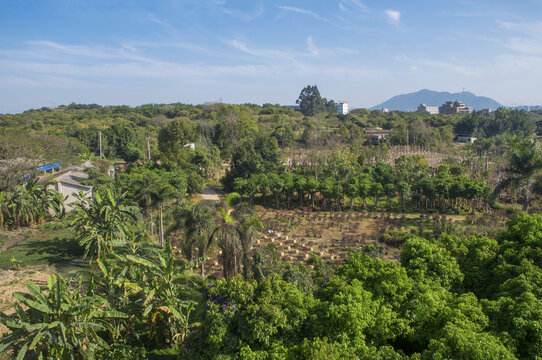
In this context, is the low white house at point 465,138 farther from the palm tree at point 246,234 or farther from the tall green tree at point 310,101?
the palm tree at point 246,234

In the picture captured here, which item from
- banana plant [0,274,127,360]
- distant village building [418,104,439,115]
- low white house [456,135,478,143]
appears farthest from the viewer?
distant village building [418,104,439,115]

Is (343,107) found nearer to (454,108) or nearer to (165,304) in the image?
(454,108)

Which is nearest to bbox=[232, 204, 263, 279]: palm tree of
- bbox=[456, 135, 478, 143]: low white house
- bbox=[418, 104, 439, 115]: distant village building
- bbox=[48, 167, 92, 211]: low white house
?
bbox=[48, 167, 92, 211]: low white house

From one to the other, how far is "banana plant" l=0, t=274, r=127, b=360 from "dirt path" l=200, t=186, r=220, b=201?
20756mm

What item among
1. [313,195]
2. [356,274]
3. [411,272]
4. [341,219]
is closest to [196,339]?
[356,274]

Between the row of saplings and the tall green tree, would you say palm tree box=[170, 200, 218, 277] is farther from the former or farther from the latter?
the tall green tree

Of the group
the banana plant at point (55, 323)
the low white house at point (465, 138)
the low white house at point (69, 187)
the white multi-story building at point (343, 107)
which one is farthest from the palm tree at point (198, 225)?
the white multi-story building at point (343, 107)

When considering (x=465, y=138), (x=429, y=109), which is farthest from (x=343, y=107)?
(x=465, y=138)

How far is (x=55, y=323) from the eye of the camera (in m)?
7.72

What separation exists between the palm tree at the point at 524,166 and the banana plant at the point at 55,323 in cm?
2176

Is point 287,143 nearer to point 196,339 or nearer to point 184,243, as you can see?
point 184,243

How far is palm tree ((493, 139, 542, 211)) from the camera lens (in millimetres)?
19547

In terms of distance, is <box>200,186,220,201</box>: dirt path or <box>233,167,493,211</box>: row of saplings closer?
<box>233,167,493,211</box>: row of saplings

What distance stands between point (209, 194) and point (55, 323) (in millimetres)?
23573
